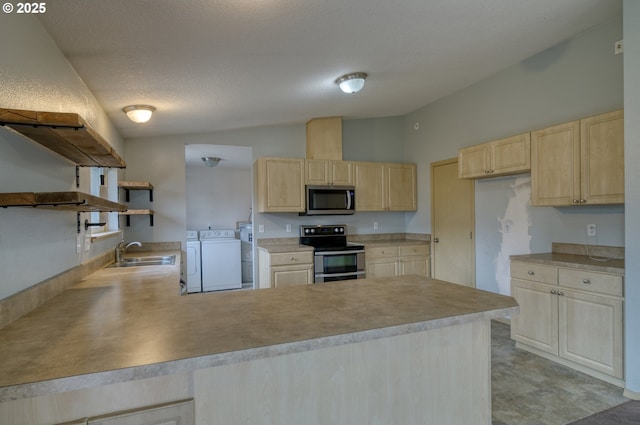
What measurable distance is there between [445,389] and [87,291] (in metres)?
1.97

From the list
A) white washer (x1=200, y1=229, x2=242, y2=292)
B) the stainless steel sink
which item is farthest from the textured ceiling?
white washer (x1=200, y1=229, x2=242, y2=292)

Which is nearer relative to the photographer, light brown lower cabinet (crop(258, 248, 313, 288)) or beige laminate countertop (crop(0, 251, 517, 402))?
beige laminate countertop (crop(0, 251, 517, 402))

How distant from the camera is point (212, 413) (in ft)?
3.63

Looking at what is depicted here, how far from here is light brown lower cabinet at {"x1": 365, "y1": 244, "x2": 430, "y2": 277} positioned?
4.45 meters

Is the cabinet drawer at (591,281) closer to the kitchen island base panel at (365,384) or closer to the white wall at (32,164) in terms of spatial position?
the kitchen island base panel at (365,384)

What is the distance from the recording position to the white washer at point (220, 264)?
18.6 ft

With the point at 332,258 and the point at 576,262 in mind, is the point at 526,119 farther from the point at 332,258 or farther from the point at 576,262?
the point at 332,258

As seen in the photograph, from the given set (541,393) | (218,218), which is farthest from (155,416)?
(218,218)

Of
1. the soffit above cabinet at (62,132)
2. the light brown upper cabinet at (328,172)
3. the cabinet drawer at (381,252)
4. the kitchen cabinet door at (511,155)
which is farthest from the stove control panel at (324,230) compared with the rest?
the soffit above cabinet at (62,132)

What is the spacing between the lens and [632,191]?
2309 mm

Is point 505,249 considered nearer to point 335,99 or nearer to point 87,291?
point 335,99

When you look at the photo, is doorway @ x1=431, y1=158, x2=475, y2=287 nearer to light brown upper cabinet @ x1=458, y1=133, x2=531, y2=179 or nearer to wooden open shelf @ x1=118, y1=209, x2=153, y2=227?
light brown upper cabinet @ x1=458, y1=133, x2=531, y2=179

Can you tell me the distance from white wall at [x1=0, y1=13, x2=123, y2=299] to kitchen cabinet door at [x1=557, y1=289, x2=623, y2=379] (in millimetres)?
3538

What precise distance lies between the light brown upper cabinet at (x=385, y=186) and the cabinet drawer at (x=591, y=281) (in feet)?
7.91
